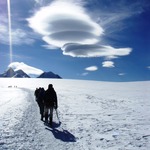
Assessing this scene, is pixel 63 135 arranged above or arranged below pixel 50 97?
below

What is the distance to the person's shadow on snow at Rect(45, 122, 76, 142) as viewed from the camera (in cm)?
1111

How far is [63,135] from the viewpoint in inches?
470

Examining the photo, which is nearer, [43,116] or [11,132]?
[11,132]

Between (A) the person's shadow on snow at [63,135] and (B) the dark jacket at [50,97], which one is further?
(B) the dark jacket at [50,97]

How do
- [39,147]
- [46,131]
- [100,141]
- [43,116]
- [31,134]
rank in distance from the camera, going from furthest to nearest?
[43,116] → [46,131] → [31,134] → [100,141] → [39,147]

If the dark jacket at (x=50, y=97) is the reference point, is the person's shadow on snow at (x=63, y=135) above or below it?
below

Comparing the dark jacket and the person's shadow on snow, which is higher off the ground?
the dark jacket

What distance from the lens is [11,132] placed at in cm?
1222

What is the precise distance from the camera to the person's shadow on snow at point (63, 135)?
11.1 metres

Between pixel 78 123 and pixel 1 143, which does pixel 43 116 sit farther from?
pixel 1 143

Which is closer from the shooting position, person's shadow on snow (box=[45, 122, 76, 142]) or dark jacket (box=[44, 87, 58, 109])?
person's shadow on snow (box=[45, 122, 76, 142])

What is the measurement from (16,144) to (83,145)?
7.81ft

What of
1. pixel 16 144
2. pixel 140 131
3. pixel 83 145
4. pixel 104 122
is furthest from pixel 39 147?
pixel 104 122

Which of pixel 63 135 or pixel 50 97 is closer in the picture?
pixel 63 135
